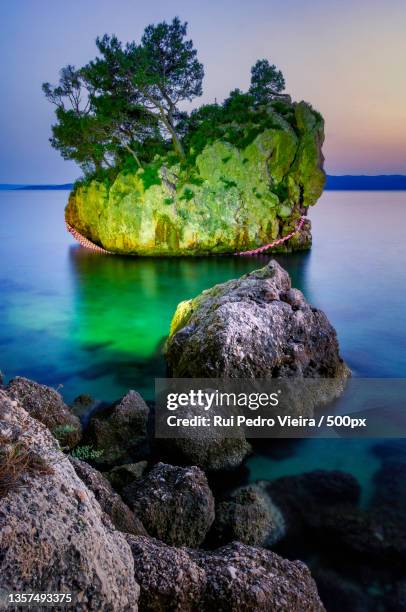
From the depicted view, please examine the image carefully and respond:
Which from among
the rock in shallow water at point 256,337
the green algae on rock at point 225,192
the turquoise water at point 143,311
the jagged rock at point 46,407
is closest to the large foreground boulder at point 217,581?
the turquoise water at point 143,311

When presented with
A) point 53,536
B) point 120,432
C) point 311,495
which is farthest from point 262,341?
point 53,536

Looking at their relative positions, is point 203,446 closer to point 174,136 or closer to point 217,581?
point 217,581

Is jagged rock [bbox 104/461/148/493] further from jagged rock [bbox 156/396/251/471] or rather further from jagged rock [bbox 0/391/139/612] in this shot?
jagged rock [bbox 0/391/139/612]

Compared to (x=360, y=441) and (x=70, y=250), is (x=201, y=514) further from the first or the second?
(x=70, y=250)

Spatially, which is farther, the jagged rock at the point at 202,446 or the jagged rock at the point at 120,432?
the jagged rock at the point at 120,432

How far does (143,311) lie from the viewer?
591 inches

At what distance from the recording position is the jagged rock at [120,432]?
21.3 feet

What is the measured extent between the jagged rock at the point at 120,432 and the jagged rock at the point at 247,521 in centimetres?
176

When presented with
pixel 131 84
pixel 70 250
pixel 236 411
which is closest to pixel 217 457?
pixel 236 411

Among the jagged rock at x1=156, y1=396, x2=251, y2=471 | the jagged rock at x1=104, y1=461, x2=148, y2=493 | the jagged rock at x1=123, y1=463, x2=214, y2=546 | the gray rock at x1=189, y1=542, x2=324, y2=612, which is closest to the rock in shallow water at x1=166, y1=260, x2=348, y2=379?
the jagged rock at x1=156, y1=396, x2=251, y2=471

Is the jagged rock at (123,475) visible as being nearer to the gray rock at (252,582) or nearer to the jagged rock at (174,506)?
the jagged rock at (174,506)

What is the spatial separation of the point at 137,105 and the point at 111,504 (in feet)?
74.0

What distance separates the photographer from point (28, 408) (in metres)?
6.14

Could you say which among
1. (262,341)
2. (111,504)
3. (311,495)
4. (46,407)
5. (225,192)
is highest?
(225,192)
